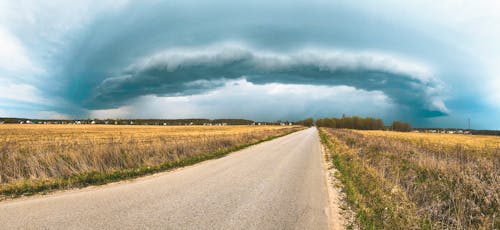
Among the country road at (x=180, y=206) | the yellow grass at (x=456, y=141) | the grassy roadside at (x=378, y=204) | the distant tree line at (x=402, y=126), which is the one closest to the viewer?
the country road at (x=180, y=206)

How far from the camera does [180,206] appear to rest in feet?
21.7

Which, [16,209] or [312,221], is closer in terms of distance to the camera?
[312,221]

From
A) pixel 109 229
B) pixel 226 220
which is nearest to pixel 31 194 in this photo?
pixel 109 229

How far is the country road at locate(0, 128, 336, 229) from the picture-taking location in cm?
556

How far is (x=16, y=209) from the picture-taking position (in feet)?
21.3

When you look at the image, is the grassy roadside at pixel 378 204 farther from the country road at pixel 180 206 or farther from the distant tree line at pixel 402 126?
the distant tree line at pixel 402 126

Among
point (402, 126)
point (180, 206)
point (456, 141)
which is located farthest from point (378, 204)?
point (402, 126)

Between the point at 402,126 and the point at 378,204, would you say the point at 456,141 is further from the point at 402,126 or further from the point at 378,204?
the point at 402,126

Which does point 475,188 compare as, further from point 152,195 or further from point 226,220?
point 152,195

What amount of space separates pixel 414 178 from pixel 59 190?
11840 millimetres

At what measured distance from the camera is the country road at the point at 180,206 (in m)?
5.56

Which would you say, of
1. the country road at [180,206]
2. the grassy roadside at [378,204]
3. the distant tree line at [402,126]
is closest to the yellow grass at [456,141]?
the grassy roadside at [378,204]

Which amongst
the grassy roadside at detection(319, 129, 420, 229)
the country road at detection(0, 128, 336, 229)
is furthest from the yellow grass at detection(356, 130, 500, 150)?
the country road at detection(0, 128, 336, 229)

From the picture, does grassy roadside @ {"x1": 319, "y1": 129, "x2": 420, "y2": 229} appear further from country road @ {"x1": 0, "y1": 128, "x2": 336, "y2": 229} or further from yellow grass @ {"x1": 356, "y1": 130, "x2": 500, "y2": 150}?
yellow grass @ {"x1": 356, "y1": 130, "x2": 500, "y2": 150}
